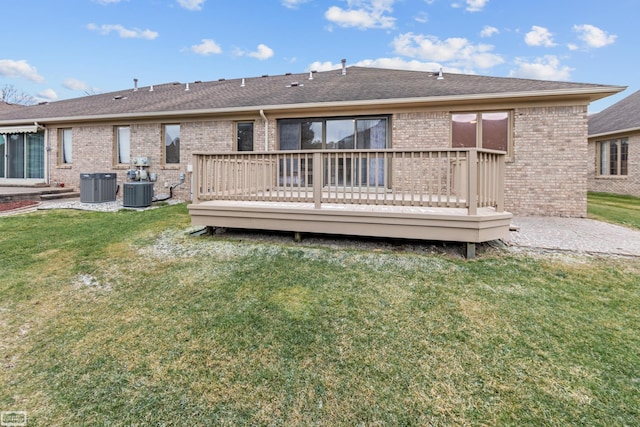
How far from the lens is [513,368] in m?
2.37

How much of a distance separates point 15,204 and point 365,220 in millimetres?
10192

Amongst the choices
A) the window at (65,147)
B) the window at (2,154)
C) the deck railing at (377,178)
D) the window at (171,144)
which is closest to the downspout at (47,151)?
the window at (65,147)

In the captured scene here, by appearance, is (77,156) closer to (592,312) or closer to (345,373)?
(345,373)

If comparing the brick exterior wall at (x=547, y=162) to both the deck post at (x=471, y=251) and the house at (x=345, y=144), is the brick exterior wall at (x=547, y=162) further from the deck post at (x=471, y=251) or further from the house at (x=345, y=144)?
the deck post at (x=471, y=251)

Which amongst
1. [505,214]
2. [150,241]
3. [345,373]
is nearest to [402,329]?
[345,373]

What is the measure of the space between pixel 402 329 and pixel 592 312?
1860 millimetres

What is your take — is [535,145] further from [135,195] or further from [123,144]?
[123,144]

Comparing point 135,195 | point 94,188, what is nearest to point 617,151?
point 135,195

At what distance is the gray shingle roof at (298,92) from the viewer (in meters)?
7.73

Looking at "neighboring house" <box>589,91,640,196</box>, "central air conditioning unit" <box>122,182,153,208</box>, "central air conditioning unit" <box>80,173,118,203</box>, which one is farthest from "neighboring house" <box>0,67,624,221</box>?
"neighboring house" <box>589,91,640,196</box>

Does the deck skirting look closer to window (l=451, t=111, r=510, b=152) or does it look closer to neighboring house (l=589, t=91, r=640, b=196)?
window (l=451, t=111, r=510, b=152)

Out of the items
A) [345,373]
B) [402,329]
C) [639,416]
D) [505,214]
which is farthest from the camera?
[505,214]

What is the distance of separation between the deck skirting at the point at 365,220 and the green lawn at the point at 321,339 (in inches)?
15.1

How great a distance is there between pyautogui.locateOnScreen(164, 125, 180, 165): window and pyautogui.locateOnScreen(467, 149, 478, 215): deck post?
8.95 meters
